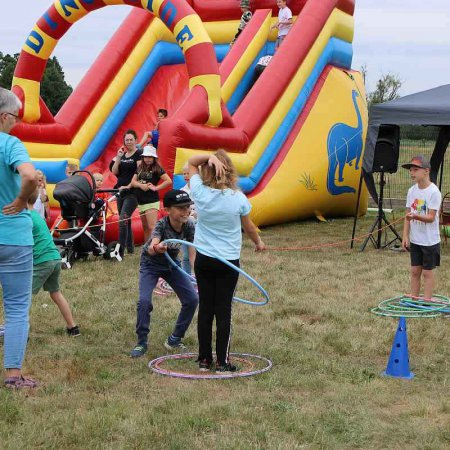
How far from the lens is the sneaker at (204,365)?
207 inches

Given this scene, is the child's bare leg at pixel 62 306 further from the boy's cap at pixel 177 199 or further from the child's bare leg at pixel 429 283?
the child's bare leg at pixel 429 283

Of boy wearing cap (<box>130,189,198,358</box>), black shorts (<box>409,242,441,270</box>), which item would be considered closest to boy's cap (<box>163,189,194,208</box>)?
boy wearing cap (<box>130,189,198,358</box>)

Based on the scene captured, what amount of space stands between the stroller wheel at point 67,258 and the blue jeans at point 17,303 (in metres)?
4.53

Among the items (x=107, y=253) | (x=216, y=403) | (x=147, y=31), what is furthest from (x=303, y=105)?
(x=216, y=403)

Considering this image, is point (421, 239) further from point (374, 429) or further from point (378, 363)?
point (374, 429)

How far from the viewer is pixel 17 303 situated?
4.68 m

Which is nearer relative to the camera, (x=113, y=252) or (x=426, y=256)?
(x=426, y=256)

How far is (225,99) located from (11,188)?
28.9 feet

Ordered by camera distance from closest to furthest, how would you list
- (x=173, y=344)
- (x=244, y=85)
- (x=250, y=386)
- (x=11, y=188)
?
(x=11, y=188), (x=250, y=386), (x=173, y=344), (x=244, y=85)

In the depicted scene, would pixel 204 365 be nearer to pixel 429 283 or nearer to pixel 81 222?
pixel 429 283

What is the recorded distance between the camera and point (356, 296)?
789cm

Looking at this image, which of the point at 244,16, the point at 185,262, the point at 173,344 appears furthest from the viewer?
the point at 244,16

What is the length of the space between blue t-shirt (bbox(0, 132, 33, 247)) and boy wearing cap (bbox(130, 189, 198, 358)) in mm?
1106

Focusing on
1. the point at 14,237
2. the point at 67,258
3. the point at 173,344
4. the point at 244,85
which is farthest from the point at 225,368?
the point at 244,85
